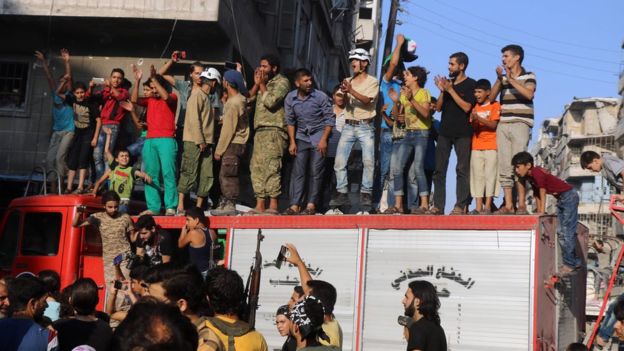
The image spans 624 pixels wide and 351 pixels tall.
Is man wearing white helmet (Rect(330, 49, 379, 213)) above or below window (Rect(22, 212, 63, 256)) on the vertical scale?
above

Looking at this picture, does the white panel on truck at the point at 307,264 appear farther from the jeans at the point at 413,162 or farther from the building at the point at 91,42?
the building at the point at 91,42

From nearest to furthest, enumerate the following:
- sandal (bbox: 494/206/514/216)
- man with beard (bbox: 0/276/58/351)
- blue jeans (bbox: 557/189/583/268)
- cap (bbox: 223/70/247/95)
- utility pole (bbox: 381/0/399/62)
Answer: man with beard (bbox: 0/276/58/351) → blue jeans (bbox: 557/189/583/268) → sandal (bbox: 494/206/514/216) → cap (bbox: 223/70/247/95) → utility pole (bbox: 381/0/399/62)

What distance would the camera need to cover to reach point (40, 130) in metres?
17.8

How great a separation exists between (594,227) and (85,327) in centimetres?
5462

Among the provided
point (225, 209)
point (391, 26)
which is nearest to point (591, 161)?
point (225, 209)

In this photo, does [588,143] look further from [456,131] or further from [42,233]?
[42,233]

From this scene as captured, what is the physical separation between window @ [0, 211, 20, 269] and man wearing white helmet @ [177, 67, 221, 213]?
210 centimetres

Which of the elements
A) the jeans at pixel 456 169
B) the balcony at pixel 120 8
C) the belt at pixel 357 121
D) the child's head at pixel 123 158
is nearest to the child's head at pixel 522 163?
the jeans at pixel 456 169

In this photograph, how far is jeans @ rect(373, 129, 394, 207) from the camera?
11516 mm

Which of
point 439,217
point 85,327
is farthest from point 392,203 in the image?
point 85,327

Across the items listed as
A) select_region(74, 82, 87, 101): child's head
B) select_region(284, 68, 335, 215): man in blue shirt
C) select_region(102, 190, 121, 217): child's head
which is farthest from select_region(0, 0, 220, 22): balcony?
select_region(102, 190, 121, 217): child's head

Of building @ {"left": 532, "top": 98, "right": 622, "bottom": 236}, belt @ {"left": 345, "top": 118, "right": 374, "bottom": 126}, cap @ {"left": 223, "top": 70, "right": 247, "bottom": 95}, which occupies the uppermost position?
building @ {"left": 532, "top": 98, "right": 622, "bottom": 236}

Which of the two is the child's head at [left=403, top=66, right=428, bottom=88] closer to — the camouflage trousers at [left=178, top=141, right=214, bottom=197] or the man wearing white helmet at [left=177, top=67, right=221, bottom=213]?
the man wearing white helmet at [left=177, top=67, right=221, bottom=213]

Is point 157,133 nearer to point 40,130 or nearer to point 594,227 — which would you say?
point 40,130
